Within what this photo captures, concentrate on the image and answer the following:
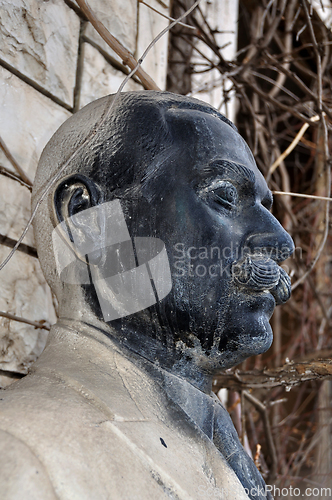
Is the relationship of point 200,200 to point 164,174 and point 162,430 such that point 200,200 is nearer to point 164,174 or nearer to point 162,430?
point 164,174

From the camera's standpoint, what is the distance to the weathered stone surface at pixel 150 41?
6.03ft

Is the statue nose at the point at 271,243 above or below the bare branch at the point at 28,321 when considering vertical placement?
above

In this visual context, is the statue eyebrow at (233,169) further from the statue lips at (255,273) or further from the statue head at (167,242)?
the statue lips at (255,273)

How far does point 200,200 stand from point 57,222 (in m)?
0.28

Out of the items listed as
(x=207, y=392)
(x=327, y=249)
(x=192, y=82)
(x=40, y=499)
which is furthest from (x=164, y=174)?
(x=327, y=249)

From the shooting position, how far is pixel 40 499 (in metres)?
0.72

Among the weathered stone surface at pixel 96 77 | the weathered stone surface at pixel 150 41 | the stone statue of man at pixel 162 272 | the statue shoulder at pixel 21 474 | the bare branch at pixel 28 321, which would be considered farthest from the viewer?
the weathered stone surface at pixel 150 41

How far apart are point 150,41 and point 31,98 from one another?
58cm

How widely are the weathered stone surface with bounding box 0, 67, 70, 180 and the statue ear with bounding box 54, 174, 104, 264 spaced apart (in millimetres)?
390

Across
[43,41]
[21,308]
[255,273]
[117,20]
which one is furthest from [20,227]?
[117,20]

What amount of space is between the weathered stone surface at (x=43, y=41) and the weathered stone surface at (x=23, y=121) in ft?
0.15

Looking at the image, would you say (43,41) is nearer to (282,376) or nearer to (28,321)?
(28,321)

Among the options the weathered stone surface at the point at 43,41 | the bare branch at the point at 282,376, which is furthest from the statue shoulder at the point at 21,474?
the weathered stone surface at the point at 43,41

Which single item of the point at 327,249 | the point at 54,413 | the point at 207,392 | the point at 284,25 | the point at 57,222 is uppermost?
the point at 284,25
